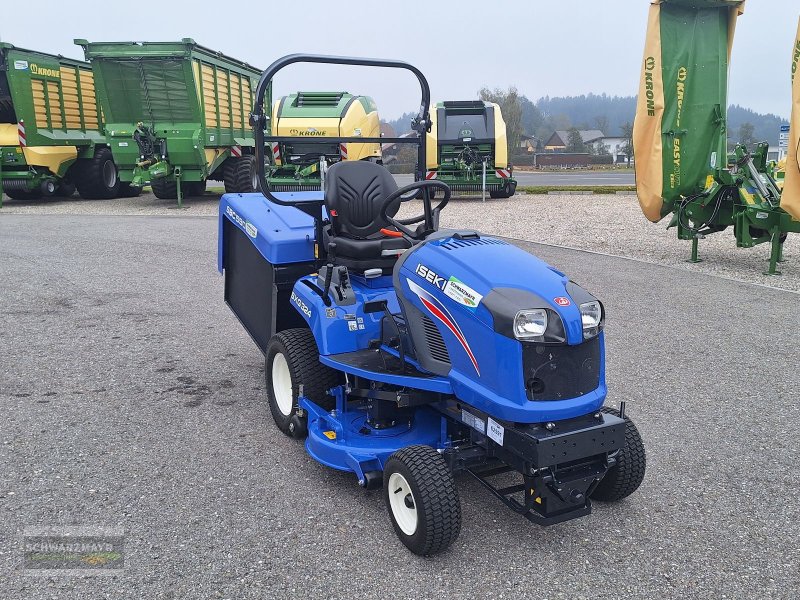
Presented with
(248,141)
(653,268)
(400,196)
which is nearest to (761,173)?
(653,268)

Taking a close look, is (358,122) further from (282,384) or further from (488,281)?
(488,281)

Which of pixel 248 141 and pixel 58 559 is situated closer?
pixel 58 559

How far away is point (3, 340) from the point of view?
18.0ft

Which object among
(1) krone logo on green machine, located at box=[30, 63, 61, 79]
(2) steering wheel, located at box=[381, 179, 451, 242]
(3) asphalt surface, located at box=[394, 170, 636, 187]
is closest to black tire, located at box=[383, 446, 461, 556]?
(2) steering wheel, located at box=[381, 179, 451, 242]

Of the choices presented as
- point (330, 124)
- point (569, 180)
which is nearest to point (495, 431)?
point (330, 124)

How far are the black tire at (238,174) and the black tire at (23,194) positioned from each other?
455 centimetres

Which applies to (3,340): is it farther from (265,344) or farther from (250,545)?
(250,545)

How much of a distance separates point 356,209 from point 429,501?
1.73 meters

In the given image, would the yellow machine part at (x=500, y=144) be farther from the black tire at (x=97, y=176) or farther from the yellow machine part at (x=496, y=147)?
the black tire at (x=97, y=176)

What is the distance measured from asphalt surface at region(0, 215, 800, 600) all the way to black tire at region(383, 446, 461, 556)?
0.29 ft

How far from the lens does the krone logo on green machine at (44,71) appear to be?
14.2 meters

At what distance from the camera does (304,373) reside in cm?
368

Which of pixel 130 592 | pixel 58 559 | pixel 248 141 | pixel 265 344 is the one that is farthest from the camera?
pixel 248 141

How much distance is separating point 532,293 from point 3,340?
450 cm
